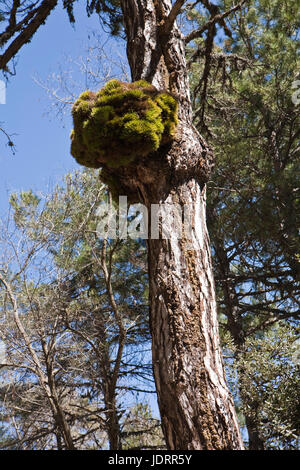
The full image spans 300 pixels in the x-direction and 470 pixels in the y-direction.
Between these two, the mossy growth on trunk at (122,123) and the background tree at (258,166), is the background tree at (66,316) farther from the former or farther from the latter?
the mossy growth on trunk at (122,123)

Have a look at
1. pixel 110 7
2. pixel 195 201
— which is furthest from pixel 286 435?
pixel 110 7

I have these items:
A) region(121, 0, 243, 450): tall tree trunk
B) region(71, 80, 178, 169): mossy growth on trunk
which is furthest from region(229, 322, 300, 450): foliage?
region(71, 80, 178, 169): mossy growth on trunk

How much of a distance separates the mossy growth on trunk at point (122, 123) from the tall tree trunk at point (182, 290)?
0.11 meters

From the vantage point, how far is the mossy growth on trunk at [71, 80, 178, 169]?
2740mm

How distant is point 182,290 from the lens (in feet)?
8.10

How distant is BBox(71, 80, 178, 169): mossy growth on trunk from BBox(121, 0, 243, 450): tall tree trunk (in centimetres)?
11

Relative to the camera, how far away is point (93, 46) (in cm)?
609

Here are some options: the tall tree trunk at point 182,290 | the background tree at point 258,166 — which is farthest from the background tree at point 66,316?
the tall tree trunk at point 182,290

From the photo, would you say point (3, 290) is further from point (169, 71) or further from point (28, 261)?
point (169, 71)

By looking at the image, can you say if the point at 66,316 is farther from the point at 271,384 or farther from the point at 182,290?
the point at 182,290
